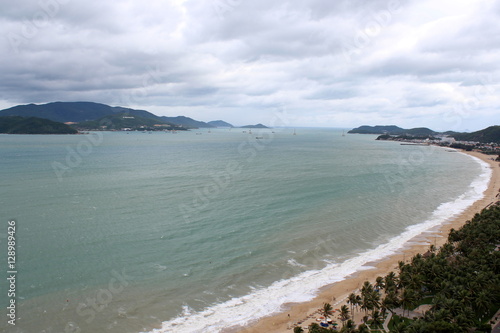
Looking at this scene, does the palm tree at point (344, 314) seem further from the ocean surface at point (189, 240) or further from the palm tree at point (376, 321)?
the ocean surface at point (189, 240)

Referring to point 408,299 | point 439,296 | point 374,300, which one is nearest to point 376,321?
point 374,300

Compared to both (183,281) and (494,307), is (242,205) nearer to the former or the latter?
(183,281)

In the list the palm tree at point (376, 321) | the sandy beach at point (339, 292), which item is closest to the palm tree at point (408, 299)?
the palm tree at point (376, 321)

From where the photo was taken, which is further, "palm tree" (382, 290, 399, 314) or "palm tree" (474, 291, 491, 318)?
"palm tree" (382, 290, 399, 314)

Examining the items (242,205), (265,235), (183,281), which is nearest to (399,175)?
(242,205)

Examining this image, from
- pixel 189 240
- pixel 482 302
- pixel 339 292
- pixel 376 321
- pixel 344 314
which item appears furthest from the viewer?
pixel 189 240

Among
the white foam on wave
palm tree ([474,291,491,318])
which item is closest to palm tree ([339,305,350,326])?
the white foam on wave

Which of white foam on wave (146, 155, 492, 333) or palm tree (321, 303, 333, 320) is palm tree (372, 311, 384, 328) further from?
white foam on wave (146, 155, 492, 333)

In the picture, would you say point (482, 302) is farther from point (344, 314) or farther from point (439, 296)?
point (344, 314)
